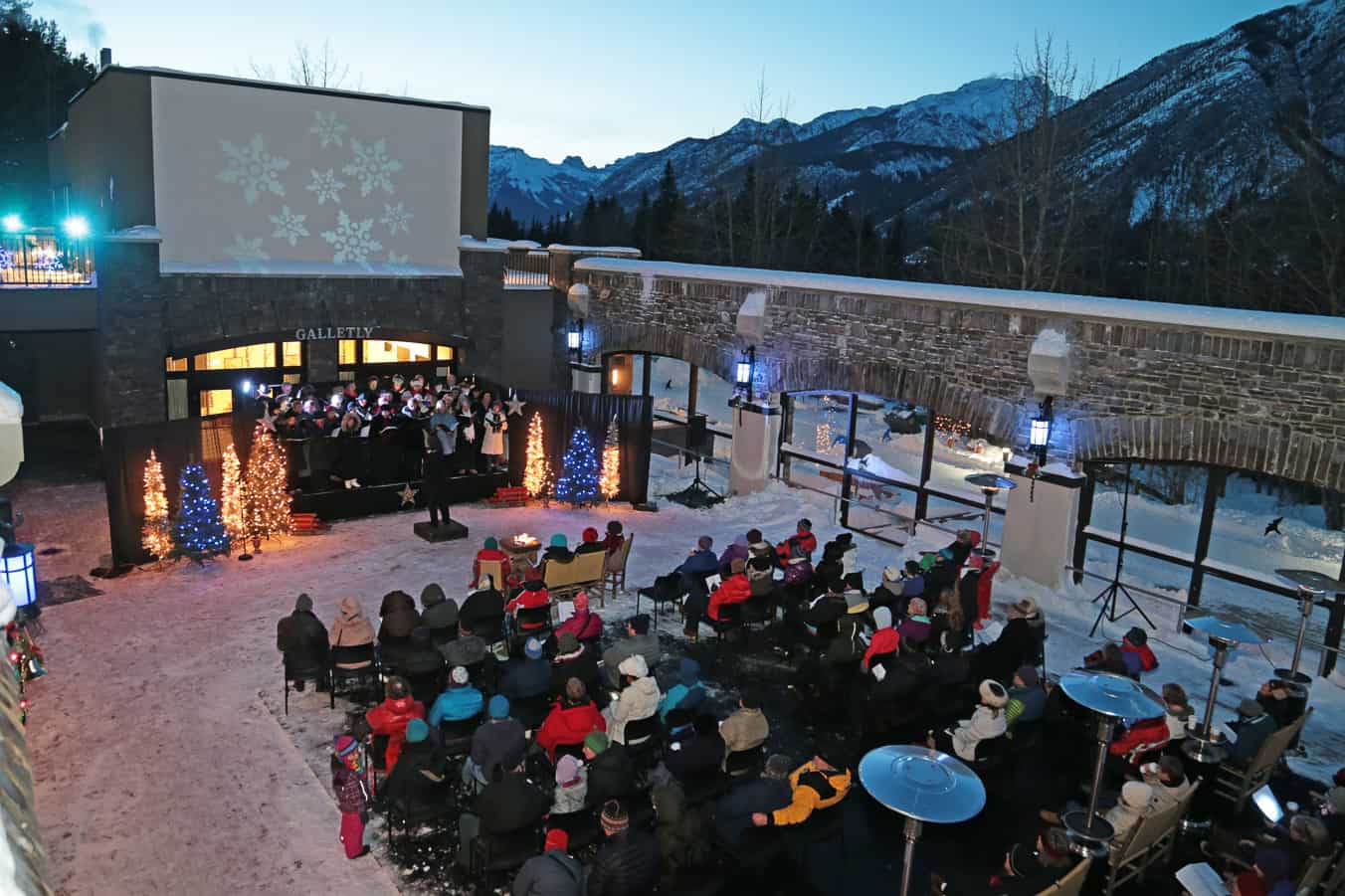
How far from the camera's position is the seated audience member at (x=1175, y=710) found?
8.84m

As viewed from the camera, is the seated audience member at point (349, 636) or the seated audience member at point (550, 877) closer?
the seated audience member at point (550, 877)

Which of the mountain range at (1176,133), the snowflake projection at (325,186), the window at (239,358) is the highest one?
the mountain range at (1176,133)

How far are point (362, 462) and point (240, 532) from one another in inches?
109

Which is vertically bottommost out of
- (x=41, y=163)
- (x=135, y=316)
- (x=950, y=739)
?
(x=950, y=739)

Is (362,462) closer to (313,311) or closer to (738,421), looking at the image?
(313,311)

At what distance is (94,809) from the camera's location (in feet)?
27.6

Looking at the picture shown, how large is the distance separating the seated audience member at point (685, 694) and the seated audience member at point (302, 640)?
3.68 meters

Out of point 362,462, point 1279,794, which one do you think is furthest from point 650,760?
point 362,462

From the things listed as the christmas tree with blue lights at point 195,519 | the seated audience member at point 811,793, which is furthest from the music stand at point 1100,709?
the christmas tree with blue lights at point 195,519

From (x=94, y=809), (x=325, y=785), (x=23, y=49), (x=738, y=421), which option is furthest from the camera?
(x=23, y=49)

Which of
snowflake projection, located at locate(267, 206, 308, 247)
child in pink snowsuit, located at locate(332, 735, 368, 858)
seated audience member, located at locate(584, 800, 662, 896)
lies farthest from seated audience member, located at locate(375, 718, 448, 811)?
snowflake projection, located at locate(267, 206, 308, 247)

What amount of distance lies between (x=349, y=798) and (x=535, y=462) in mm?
10886

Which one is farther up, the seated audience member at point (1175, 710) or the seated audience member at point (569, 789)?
the seated audience member at point (1175, 710)

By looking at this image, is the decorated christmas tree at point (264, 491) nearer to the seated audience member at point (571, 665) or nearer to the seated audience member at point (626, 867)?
the seated audience member at point (571, 665)
